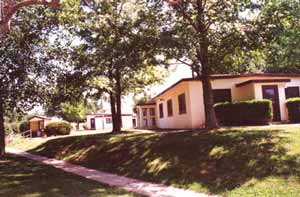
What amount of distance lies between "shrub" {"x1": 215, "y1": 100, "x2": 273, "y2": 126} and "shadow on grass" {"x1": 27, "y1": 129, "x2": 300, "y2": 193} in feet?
21.1

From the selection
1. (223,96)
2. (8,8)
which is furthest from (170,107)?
(8,8)

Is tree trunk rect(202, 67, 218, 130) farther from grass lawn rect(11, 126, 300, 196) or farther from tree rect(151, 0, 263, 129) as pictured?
grass lawn rect(11, 126, 300, 196)

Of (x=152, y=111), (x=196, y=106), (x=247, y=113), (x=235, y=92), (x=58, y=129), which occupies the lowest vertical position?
(x=58, y=129)

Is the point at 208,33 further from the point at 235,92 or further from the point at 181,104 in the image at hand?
the point at 181,104

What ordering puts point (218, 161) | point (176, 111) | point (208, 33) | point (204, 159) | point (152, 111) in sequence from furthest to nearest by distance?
1. point (152, 111)
2. point (176, 111)
3. point (208, 33)
4. point (204, 159)
5. point (218, 161)

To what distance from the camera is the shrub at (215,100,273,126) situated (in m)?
24.0

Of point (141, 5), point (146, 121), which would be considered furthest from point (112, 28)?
point (146, 121)

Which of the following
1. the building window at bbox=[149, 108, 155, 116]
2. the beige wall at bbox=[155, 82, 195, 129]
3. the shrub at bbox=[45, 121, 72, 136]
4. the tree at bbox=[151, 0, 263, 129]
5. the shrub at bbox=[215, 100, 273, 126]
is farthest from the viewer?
the building window at bbox=[149, 108, 155, 116]

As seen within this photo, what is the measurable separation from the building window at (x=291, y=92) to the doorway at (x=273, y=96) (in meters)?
1.94

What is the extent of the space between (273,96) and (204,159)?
13.6 metres

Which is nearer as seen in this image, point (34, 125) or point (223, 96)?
point (223, 96)

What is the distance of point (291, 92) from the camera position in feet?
94.4

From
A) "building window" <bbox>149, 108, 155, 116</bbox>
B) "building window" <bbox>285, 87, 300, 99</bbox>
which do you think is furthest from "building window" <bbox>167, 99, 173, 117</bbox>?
"building window" <bbox>149, 108, 155, 116</bbox>

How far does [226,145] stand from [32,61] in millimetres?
15801
